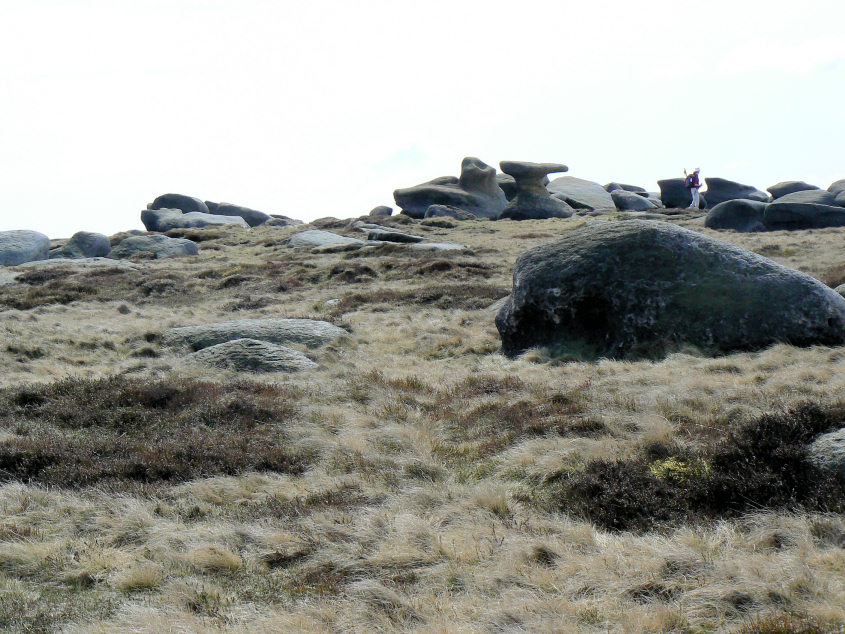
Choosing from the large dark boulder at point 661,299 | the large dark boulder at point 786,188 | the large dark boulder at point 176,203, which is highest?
the large dark boulder at point 176,203

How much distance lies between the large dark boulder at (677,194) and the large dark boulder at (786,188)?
5.57 m

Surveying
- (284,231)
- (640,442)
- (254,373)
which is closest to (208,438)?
(254,373)

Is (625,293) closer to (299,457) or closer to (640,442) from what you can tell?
(640,442)

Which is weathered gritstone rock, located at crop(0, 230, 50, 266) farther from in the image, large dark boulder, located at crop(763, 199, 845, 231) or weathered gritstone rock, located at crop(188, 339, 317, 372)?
large dark boulder, located at crop(763, 199, 845, 231)

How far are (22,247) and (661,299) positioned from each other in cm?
3886

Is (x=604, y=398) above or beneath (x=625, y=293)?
beneath

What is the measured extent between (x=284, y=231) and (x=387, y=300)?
99.1ft

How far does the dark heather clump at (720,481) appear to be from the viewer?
20.0 ft

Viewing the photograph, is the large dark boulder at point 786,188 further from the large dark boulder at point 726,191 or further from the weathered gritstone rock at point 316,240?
the weathered gritstone rock at point 316,240

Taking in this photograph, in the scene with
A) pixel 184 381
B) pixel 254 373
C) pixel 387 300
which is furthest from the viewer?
pixel 387 300

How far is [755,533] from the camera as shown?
5.61m

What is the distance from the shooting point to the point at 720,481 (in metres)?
6.47

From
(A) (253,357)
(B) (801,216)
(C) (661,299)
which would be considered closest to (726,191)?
(B) (801,216)

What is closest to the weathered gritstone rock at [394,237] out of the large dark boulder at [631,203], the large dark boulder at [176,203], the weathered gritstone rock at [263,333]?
the weathered gritstone rock at [263,333]
